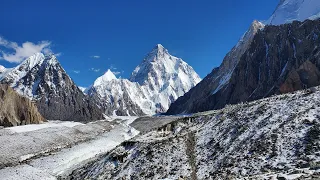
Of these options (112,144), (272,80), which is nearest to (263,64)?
(272,80)

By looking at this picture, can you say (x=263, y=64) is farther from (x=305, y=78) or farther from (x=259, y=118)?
(x=259, y=118)

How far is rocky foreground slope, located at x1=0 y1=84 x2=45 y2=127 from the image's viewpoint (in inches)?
4090

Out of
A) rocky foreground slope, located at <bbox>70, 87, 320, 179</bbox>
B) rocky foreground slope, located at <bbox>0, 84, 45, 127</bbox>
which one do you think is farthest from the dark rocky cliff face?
rocky foreground slope, located at <bbox>0, 84, 45, 127</bbox>

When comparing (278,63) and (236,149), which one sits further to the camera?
(278,63)

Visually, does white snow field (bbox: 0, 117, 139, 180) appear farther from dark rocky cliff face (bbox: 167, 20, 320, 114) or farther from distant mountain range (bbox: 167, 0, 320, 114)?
distant mountain range (bbox: 167, 0, 320, 114)

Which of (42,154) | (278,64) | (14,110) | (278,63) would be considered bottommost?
(42,154)

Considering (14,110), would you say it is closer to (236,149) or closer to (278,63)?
(236,149)

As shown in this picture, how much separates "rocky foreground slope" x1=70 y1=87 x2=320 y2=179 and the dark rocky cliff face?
73148 mm

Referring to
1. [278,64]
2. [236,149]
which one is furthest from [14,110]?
[278,64]

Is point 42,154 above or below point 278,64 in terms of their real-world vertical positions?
below

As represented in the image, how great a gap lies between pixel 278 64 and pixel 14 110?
4152 inches

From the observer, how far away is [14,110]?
111 m

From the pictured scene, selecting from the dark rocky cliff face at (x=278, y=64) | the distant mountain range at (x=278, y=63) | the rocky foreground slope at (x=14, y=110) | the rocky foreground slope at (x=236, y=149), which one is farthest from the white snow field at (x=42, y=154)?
the distant mountain range at (x=278, y=63)

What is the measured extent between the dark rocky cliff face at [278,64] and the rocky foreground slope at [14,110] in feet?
271
